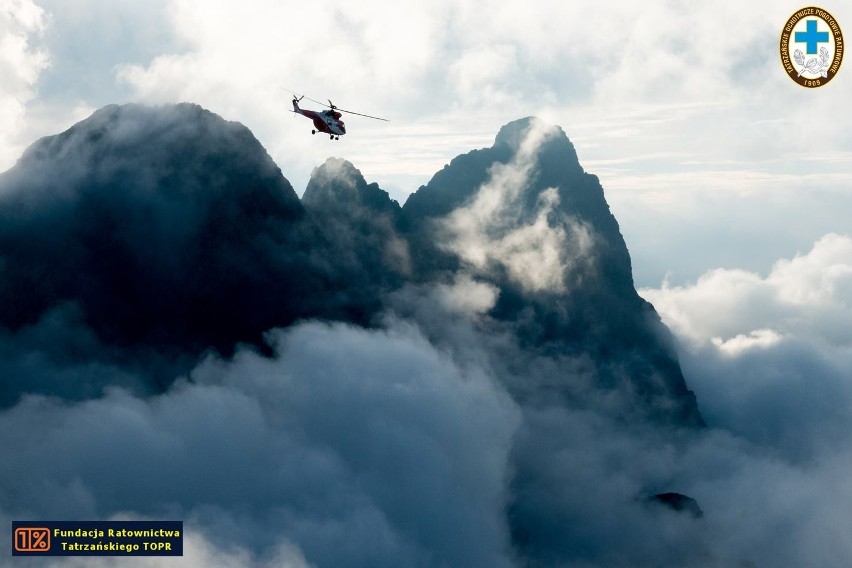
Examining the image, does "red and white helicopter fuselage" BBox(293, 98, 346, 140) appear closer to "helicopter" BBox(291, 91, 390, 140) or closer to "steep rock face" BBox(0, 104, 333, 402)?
"helicopter" BBox(291, 91, 390, 140)

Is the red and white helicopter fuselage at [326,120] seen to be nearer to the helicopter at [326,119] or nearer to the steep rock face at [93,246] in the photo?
the helicopter at [326,119]

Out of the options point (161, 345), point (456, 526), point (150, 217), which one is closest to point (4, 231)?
point (150, 217)

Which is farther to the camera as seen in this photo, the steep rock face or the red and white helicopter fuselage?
the steep rock face

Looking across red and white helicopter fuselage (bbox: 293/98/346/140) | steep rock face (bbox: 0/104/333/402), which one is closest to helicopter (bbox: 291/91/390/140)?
red and white helicopter fuselage (bbox: 293/98/346/140)

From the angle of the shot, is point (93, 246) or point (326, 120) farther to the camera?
point (93, 246)

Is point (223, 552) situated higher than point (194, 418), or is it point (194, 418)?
point (194, 418)

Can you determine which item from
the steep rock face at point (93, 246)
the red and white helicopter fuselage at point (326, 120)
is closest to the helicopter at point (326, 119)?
the red and white helicopter fuselage at point (326, 120)

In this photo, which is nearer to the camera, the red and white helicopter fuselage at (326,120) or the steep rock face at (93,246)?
the red and white helicopter fuselage at (326,120)

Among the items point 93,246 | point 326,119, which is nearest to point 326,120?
point 326,119

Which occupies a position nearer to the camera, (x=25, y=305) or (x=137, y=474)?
(x=137, y=474)

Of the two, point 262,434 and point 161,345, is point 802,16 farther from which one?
point 161,345

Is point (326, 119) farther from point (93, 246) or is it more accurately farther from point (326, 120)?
point (93, 246)
